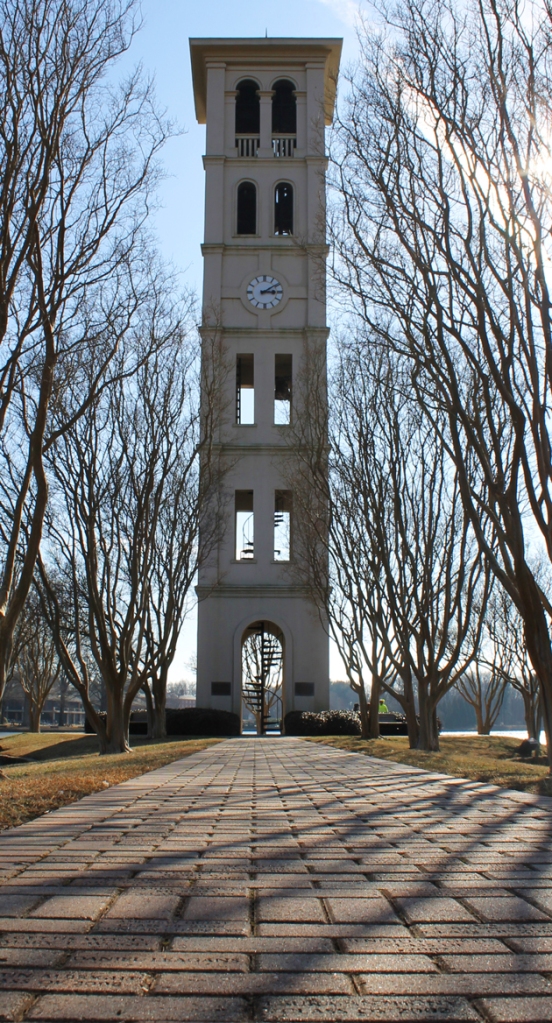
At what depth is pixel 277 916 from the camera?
3115 millimetres

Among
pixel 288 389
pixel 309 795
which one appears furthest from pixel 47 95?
pixel 288 389

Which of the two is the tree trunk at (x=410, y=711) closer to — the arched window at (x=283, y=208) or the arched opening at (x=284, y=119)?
the arched window at (x=283, y=208)

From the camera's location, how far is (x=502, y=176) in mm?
10188

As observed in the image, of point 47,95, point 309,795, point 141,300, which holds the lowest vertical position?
point 309,795

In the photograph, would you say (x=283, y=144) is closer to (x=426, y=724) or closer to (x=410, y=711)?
(x=410, y=711)

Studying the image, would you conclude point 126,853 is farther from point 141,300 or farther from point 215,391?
point 215,391

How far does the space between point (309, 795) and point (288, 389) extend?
29.5 m

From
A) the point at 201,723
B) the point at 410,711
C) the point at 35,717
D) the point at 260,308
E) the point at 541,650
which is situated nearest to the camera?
the point at 541,650

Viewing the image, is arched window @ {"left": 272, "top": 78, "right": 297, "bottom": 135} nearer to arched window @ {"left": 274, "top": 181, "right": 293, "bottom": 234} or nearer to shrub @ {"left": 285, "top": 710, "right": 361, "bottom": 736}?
arched window @ {"left": 274, "top": 181, "right": 293, "bottom": 234}

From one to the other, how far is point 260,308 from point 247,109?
9805mm

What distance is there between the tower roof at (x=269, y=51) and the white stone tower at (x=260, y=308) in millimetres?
55

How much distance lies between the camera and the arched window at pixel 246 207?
3741cm

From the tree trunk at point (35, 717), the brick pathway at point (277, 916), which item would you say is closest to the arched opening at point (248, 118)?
the tree trunk at point (35, 717)

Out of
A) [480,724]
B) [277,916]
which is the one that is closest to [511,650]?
[480,724]
